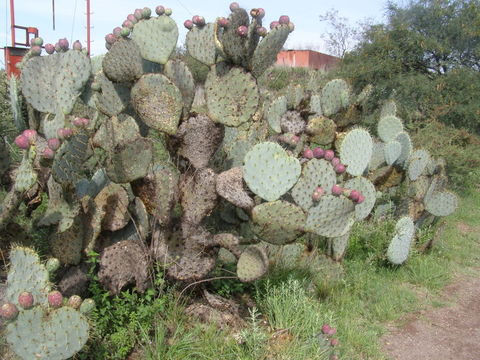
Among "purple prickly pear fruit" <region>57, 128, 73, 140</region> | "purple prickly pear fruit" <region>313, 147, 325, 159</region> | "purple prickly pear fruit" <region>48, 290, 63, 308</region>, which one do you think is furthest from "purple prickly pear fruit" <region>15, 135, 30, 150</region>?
"purple prickly pear fruit" <region>313, 147, 325, 159</region>

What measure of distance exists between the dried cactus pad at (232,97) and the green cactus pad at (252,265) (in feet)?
2.58

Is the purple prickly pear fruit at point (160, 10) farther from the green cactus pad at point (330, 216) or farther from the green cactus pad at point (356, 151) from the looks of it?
the green cactus pad at point (356, 151)

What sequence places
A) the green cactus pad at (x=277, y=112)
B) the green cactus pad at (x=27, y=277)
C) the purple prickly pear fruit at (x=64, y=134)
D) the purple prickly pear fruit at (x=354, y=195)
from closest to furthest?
the green cactus pad at (x=27, y=277) < the purple prickly pear fruit at (x=64, y=134) < the purple prickly pear fruit at (x=354, y=195) < the green cactus pad at (x=277, y=112)

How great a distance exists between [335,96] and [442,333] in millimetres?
2823

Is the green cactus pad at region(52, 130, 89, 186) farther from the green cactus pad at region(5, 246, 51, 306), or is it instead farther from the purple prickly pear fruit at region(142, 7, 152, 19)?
the purple prickly pear fruit at region(142, 7, 152, 19)

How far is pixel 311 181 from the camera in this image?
3295 millimetres

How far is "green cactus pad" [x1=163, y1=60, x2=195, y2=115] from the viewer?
3.25 metres

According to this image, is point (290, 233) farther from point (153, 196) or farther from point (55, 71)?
point (55, 71)

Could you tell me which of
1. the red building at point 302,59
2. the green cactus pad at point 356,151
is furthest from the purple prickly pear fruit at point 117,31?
the red building at point 302,59

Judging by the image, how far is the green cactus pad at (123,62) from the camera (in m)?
3.00

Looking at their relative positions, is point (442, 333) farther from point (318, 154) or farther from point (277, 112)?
point (277, 112)

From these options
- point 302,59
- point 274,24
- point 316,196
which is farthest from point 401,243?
point 302,59

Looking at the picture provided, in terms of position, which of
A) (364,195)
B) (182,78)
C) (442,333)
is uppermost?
(182,78)

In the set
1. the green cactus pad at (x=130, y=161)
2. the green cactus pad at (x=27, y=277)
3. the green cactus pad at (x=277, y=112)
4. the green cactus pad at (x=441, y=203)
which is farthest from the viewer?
the green cactus pad at (x=277, y=112)
